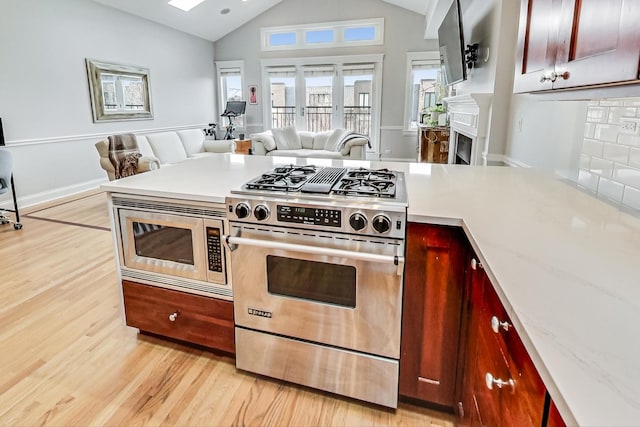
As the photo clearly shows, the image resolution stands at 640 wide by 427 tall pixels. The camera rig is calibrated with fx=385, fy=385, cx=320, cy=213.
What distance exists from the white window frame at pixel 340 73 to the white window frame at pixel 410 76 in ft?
1.76

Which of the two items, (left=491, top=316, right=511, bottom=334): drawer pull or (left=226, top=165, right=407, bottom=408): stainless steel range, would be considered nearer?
(left=491, top=316, right=511, bottom=334): drawer pull

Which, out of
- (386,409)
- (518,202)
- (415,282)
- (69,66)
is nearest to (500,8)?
(518,202)

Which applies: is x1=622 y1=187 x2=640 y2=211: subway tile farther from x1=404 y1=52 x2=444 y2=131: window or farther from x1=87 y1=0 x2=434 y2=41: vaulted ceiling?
x1=404 y1=52 x2=444 y2=131: window

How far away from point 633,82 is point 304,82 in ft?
26.9

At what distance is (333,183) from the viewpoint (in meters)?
1.69

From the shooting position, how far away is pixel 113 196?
184cm

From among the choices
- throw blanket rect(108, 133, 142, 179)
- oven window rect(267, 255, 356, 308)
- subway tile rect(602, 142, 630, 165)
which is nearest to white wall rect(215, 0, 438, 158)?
throw blanket rect(108, 133, 142, 179)

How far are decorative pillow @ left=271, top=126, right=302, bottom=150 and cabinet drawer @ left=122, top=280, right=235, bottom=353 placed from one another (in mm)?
5400

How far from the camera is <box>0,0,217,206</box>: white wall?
4.66 m

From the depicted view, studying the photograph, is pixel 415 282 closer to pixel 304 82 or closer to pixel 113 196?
pixel 113 196

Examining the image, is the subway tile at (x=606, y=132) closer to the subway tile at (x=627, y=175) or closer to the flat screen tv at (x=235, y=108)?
the subway tile at (x=627, y=175)

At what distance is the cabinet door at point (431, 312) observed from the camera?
139cm

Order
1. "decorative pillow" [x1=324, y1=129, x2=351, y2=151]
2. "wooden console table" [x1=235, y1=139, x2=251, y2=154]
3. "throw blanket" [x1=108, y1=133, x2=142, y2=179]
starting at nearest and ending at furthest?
1. "throw blanket" [x1=108, y1=133, x2=142, y2=179]
2. "decorative pillow" [x1=324, y1=129, x2=351, y2=151]
3. "wooden console table" [x1=235, y1=139, x2=251, y2=154]

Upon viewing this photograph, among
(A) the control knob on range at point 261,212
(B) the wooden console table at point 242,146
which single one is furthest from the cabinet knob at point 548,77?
(B) the wooden console table at point 242,146
